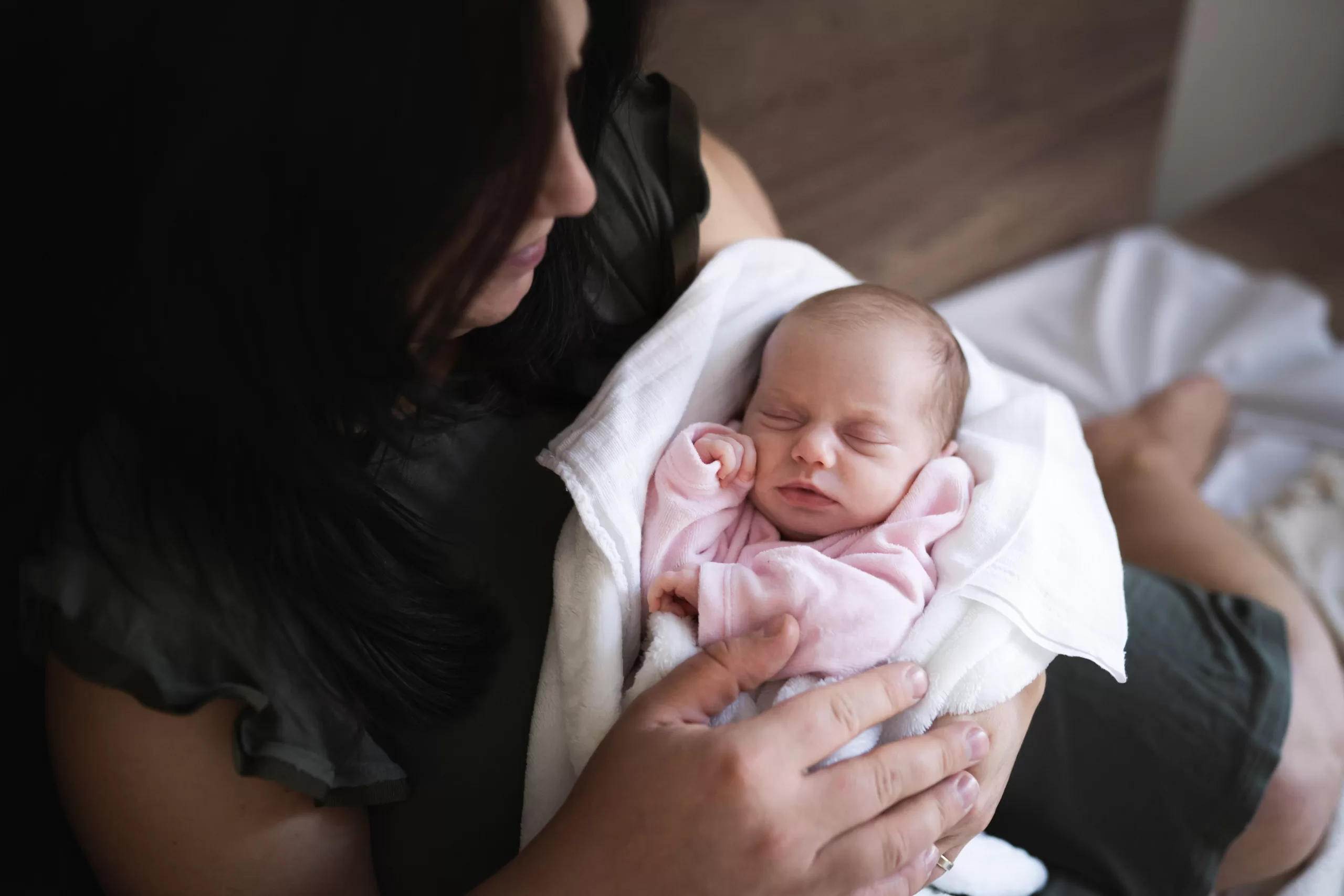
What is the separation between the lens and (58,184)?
0.57 metres

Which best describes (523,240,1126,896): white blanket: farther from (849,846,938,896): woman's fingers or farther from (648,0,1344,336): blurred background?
(648,0,1344,336): blurred background

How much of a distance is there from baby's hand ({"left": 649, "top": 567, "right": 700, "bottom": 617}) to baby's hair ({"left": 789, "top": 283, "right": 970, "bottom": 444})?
9.9 inches

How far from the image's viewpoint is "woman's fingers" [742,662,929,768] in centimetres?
70

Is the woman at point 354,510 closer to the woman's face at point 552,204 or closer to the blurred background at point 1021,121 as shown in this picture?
the woman's face at point 552,204

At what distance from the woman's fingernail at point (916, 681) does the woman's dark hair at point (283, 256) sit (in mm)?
340

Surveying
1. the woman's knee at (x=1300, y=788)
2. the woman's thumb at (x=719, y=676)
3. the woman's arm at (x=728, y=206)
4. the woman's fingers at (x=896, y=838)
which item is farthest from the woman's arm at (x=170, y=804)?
the woman's knee at (x=1300, y=788)

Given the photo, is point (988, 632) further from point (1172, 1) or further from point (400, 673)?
point (1172, 1)

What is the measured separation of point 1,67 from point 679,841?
568mm

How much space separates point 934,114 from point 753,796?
1.40m

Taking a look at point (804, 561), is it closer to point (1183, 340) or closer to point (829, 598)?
point (829, 598)

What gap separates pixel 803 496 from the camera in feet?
2.88

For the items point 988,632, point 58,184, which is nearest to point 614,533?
point 988,632

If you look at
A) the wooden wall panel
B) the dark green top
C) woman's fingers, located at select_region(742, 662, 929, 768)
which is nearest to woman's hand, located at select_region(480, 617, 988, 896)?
woman's fingers, located at select_region(742, 662, 929, 768)

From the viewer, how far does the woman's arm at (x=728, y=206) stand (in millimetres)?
1036
